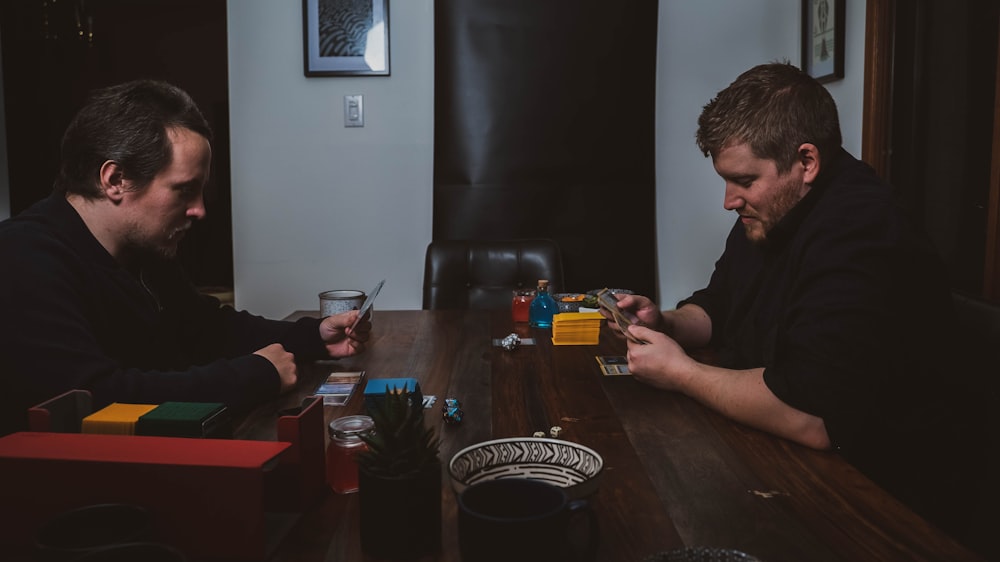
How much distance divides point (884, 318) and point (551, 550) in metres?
0.81

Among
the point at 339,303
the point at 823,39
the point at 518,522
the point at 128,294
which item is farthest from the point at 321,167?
the point at 518,522

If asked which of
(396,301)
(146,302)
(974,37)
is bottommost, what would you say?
(396,301)

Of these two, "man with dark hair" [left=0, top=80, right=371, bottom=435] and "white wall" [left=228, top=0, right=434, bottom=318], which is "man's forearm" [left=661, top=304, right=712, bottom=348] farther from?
"white wall" [left=228, top=0, right=434, bottom=318]

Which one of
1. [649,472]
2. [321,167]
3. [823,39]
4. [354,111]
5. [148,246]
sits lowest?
[649,472]

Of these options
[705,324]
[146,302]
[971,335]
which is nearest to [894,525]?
[971,335]

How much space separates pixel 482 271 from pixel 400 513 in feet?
6.32

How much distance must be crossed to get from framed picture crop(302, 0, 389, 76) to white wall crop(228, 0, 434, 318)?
0.04 m

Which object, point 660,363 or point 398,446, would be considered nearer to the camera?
point 398,446

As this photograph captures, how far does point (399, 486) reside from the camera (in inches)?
31.7

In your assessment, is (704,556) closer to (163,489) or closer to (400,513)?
(400,513)

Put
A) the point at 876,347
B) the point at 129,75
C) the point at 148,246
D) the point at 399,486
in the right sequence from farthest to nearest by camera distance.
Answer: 1. the point at 129,75
2. the point at 148,246
3. the point at 876,347
4. the point at 399,486

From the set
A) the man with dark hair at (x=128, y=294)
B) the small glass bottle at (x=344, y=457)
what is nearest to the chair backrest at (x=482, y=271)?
A: the man with dark hair at (x=128, y=294)

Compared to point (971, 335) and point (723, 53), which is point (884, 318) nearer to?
point (971, 335)

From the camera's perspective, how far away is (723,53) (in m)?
3.33
